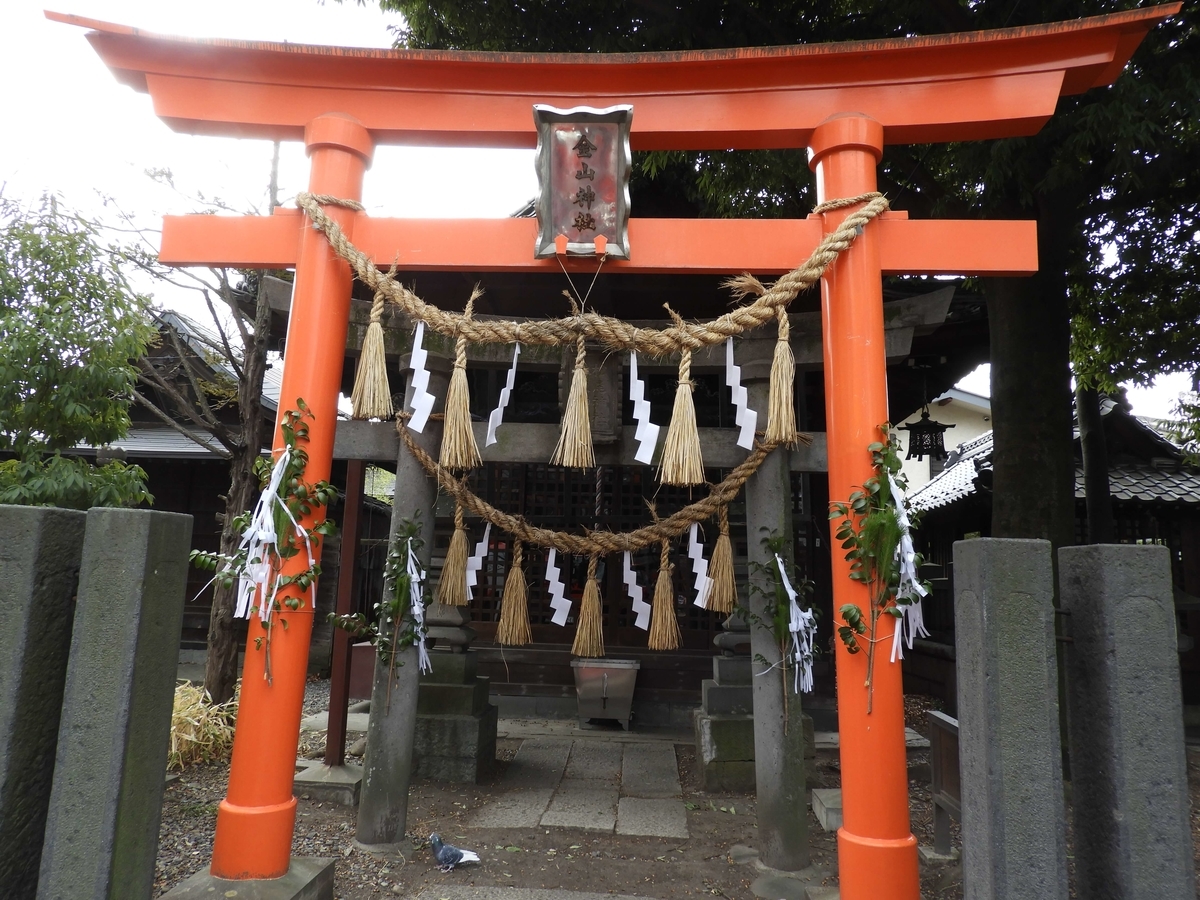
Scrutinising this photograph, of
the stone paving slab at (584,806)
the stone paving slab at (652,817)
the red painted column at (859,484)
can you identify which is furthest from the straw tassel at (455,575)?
the red painted column at (859,484)

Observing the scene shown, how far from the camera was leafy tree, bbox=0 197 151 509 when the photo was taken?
479 centimetres

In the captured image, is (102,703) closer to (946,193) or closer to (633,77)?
(633,77)

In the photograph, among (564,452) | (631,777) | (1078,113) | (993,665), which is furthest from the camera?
(631,777)

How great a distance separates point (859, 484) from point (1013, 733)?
1.28 m

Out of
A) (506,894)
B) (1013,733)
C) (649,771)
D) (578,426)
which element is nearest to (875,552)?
(1013,733)

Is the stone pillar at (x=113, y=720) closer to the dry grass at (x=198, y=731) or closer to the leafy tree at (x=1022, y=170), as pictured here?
the dry grass at (x=198, y=731)

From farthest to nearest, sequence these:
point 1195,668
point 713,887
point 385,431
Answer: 1. point 1195,668
2. point 385,431
3. point 713,887

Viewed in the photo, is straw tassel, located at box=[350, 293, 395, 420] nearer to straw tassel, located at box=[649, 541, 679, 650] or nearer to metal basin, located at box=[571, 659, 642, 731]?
straw tassel, located at box=[649, 541, 679, 650]

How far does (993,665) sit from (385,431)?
3313mm

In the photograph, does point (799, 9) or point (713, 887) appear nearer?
point (713, 887)

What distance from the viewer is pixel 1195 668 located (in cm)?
934

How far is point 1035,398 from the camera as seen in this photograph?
18.8ft

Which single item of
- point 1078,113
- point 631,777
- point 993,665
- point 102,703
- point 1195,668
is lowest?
point 631,777

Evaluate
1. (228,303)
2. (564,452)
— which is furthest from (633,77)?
(228,303)
